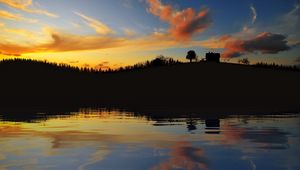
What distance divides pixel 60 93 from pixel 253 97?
2727 cm

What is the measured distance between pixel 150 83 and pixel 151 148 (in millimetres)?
61066

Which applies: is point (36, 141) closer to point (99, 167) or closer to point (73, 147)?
point (73, 147)

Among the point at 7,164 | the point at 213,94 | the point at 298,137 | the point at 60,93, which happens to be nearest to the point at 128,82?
the point at 60,93

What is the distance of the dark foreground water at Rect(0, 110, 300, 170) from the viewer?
1166 centimetres

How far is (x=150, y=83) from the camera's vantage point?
75.5 metres

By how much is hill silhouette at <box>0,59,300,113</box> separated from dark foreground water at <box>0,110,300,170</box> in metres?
42.4

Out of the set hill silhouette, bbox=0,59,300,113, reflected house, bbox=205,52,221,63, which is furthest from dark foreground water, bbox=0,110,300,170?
reflected house, bbox=205,52,221,63

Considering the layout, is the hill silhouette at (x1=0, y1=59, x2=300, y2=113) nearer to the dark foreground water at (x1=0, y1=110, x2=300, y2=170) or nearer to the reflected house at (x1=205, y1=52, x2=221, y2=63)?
the reflected house at (x1=205, y1=52, x2=221, y2=63)

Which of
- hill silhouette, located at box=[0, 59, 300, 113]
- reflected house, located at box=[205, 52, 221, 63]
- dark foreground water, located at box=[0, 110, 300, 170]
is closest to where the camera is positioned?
dark foreground water, located at box=[0, 110, 300, 170]

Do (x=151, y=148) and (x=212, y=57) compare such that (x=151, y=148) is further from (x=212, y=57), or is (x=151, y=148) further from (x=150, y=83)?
(x=212, y=57)

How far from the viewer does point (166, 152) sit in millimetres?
13570

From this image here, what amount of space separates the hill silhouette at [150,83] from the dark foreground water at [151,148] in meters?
42.4

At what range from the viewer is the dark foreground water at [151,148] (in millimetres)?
11664

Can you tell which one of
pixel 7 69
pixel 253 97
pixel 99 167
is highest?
pixel 7 69
